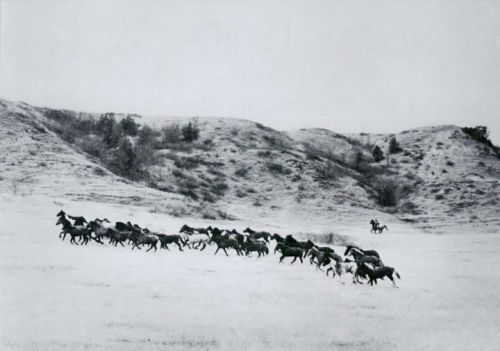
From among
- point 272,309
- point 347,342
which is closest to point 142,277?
point 272,309

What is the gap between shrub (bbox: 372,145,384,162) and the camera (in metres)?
76.9

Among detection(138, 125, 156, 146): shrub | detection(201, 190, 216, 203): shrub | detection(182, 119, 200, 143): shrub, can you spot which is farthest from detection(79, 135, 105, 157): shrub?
detection(201, 190, 216, 203): shrub

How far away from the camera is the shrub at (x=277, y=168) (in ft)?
194

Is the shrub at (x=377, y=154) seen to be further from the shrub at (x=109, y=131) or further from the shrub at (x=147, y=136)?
the shrub at (x=109, y=131)

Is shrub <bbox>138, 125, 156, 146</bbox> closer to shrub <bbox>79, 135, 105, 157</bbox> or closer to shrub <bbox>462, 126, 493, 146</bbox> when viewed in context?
shrub <bbox>79, 135, 105, 157</bbox>

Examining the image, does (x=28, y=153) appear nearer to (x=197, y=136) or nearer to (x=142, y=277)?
(x=197, y=136)

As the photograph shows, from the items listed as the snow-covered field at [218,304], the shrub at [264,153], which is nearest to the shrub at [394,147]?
the shrub at [264,153]

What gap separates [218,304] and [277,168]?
4930cm

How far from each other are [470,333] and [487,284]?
646cm

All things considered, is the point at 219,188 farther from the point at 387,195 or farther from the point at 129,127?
the point at 129,127

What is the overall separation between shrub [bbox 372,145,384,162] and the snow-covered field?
2306 inches

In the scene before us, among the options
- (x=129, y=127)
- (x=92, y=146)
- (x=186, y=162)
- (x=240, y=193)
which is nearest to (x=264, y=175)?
(x=240, y=193)

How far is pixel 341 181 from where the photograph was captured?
5944 cm

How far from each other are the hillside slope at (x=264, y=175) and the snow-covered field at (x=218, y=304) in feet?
58.4
